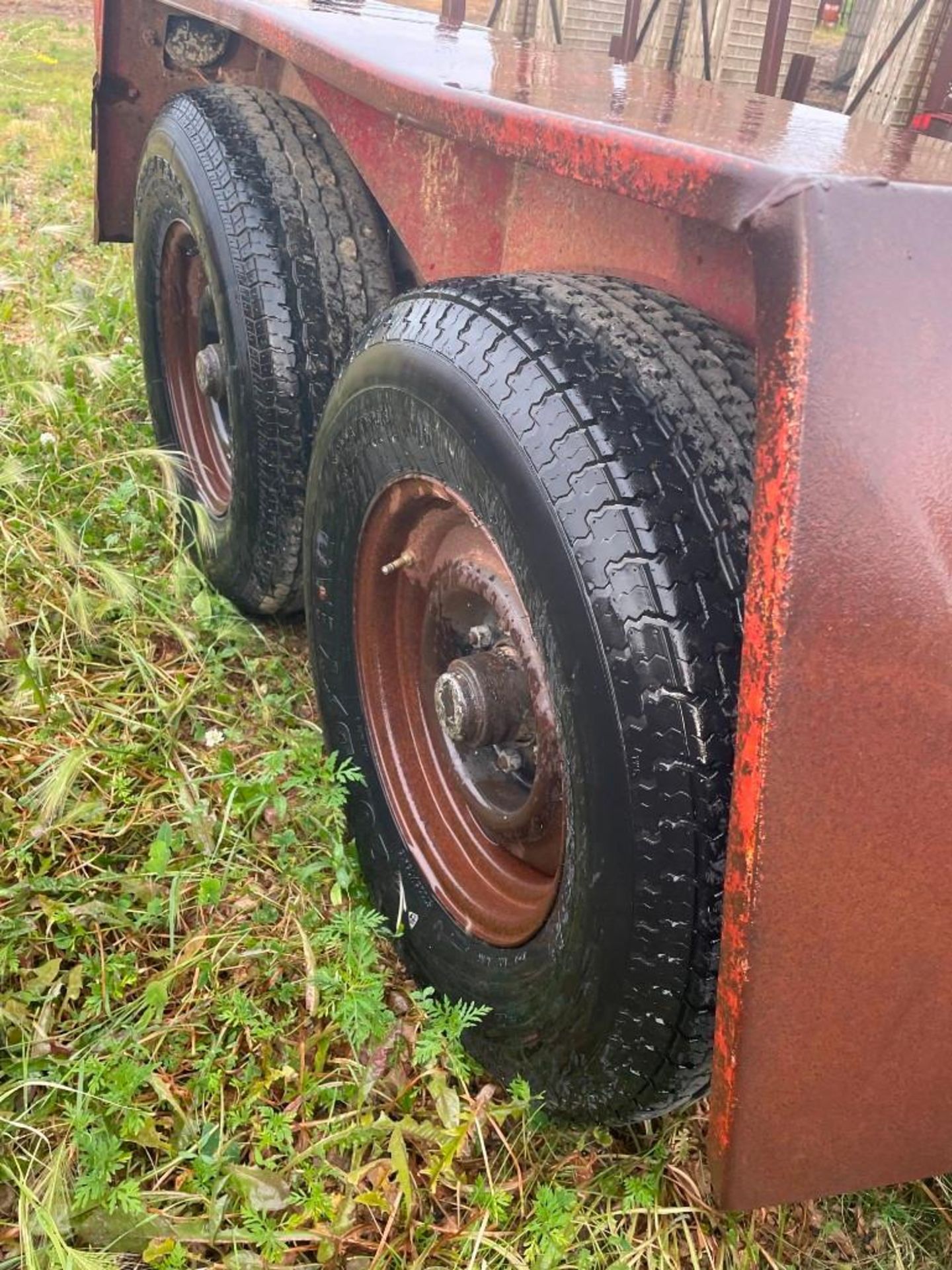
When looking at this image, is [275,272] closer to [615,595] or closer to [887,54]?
[887,54]

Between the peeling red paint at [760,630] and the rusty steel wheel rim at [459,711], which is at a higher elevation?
the peeling red paint at [760,630]

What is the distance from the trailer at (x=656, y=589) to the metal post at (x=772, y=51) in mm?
311

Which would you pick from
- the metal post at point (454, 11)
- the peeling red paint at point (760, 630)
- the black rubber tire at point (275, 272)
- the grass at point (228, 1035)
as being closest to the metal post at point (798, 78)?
the black rubber tire at point (275, 272)

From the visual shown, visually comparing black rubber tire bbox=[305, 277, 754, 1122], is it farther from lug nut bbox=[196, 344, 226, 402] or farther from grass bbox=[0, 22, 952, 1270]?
lug nut bbox=[196, 344, 226, 402]

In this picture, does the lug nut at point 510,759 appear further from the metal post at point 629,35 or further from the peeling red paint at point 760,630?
the metal post at point 629,35

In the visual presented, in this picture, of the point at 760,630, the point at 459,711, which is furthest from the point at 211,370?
the point at 760,630

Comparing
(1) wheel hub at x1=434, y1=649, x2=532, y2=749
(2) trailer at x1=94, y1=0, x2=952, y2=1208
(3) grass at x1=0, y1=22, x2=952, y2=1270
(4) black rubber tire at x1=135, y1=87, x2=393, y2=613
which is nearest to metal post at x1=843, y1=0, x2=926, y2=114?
(2) trailer at x1=94, y1=0, x2=952, y2=1208

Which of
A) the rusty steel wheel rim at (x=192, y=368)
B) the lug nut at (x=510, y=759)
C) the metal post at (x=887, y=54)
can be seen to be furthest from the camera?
the rusty steel wheel rim at (x=192, y=368)

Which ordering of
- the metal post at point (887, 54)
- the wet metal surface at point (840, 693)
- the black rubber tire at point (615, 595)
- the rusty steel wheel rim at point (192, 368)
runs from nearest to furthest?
the wet metal surface at point (840, 693), the black rubber tire at point (615, 595), the metal post at point (887, 54), the rusty steel wheel rim at point (192, 368)

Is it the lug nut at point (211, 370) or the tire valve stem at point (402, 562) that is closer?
the tire valve stem at point (402, 562)

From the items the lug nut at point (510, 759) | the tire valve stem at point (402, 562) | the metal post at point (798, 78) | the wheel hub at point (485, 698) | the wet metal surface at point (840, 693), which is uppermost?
the metal post at point (798, 78)

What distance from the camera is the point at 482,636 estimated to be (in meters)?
1.64

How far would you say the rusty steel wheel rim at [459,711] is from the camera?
153 centimetres

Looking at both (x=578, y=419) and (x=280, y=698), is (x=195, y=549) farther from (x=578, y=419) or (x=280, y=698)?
(x=578, y=419)
